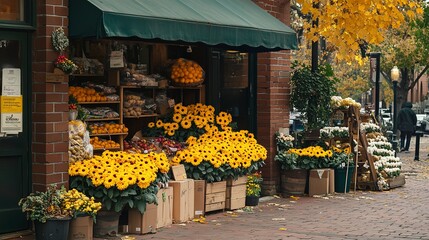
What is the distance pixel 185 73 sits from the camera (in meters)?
11.6

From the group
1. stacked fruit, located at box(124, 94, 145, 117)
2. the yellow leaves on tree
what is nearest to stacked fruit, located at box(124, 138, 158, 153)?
stacked fruit, located at box(124, 94, 145, 117)

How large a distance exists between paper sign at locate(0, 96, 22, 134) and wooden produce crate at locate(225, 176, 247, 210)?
3.69 metres

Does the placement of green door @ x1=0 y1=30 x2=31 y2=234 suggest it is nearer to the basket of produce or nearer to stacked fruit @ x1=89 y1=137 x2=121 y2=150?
stacked fruit @ x1=89 y1=137 x2=121 y2=150

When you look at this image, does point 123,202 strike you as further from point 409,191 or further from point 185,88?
point 409,191

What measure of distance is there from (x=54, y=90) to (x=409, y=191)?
8248 millimetres

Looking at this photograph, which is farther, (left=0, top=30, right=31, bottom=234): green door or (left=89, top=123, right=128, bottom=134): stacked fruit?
(left=89, top=123, right=128, bottom=134): stacked fruit

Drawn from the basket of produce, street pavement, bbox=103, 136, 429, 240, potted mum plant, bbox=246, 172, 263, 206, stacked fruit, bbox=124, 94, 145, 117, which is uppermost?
the basket of produce

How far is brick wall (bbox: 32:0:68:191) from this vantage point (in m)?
8.24

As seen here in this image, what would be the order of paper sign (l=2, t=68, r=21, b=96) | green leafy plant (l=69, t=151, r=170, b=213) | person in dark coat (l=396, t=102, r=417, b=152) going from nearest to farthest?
paper sign (l=2, t=68, r=21, b=96) → green leafy plant (l=69, t=151, r=170, b=213) → person in dark coat (l=396, t=102, r=417, b=152)

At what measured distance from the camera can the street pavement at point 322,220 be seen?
29.9ft

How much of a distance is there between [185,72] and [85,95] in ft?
6.49

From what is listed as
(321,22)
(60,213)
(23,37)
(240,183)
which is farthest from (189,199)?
(321,22)

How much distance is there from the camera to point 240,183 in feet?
36.4

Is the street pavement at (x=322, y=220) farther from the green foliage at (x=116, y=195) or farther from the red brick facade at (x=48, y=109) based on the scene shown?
the red brick facade at (x=48, y=109)
